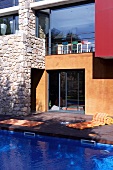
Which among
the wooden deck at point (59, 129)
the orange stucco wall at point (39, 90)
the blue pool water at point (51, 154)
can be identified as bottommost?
the blue pool water at point (51, 154)

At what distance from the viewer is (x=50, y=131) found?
349 inches

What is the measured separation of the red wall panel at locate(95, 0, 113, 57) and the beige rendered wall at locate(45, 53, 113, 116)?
1.69 meters

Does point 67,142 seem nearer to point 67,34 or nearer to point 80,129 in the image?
point 80,129

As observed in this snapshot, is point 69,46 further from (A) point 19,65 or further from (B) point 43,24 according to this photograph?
(A) point 19,65

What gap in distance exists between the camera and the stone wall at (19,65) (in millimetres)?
12301

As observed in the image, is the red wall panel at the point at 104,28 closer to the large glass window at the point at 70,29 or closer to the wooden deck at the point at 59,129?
the large glass window at the point at 70,29

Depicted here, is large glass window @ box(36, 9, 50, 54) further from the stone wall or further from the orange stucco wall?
the orange stucco wall

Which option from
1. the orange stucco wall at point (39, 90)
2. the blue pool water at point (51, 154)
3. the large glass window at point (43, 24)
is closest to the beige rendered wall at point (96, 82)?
the orange stucco wall at point (39, 90)

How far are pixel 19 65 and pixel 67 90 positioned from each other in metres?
3.15

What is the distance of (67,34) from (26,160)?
28.5 ft

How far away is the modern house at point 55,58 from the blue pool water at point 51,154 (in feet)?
13.4

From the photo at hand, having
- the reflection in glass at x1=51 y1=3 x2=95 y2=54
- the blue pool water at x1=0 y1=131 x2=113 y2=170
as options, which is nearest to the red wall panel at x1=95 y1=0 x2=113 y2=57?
the reflection in glass at x1=51 y1=3 x2=95 y2=54

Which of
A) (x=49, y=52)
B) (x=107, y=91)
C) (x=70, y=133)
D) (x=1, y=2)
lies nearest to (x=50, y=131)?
(x=70, y=133)

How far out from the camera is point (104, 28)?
10.8 meters
